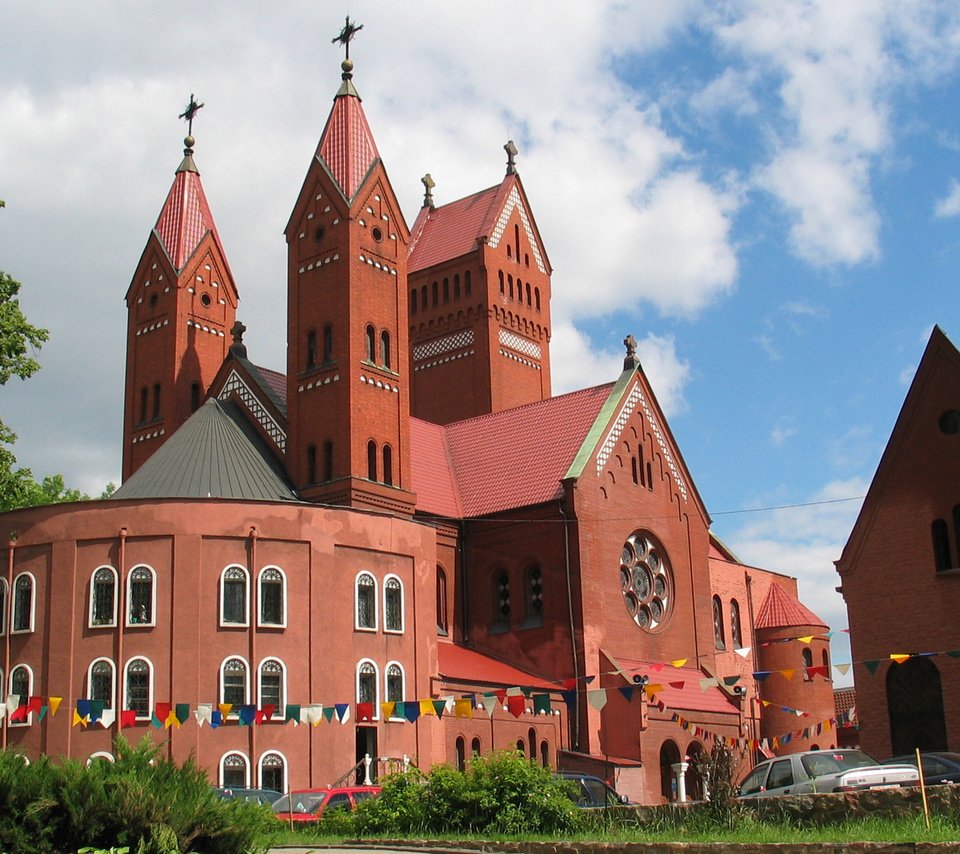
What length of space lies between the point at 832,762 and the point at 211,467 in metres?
23.4

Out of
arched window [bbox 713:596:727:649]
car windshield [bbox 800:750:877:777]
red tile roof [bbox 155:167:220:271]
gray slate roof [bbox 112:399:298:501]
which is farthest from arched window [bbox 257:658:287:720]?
arched window [bbox 713:596:727:649]

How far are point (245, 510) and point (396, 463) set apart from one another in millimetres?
9321

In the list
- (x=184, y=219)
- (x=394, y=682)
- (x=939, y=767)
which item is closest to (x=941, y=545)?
(x=939, y=767)

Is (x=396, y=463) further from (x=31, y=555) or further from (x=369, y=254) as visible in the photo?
(x=31, y=555)

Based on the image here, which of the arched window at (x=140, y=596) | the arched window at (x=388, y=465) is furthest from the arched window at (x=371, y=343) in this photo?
the arched window at (x=140, y=596)

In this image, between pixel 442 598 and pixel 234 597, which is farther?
pixel 442 598

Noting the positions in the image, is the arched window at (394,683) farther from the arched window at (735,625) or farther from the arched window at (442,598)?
the arched window at (735,625)

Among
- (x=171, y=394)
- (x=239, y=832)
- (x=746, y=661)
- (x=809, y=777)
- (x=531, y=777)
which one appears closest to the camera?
(x=239, y=832)

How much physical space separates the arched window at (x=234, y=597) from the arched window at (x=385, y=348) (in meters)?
11.9

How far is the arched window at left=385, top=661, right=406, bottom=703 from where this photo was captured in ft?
130

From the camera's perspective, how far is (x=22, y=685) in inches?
1453

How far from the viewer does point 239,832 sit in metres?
14.6

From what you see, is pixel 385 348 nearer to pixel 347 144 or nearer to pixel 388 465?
pixel 388 465

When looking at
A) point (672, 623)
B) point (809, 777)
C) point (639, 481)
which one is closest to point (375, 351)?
point (639, 481)
